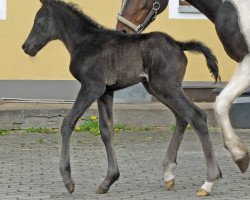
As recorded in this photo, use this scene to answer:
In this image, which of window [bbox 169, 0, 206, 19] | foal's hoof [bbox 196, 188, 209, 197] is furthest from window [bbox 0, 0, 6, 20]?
foal's hoof [bbox 196, 188, 209, 197]

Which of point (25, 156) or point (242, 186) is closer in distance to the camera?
point (242, 186)

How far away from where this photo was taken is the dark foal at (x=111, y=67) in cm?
821

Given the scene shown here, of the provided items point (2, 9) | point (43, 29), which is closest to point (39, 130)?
point (2, 9)

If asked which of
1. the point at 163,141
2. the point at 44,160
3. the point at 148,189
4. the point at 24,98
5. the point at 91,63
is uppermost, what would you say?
the point at 91,63

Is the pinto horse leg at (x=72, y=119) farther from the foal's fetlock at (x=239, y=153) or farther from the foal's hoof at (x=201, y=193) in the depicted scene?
the foal's fetlock at (x=239, y=153)

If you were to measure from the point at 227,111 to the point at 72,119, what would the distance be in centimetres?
137

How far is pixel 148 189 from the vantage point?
8.57 metres

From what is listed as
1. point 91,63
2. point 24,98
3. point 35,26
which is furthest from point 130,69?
point 24,98

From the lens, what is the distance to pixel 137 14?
341 inches

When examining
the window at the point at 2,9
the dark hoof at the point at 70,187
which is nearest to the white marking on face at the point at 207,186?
the dark hoof at the point at 70,187

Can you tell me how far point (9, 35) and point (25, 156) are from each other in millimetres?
4736

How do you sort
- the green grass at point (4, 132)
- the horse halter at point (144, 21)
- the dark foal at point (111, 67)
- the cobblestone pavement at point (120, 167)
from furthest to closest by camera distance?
the green grass at point (4, 132) < the horse halter at point (144, 21) < the cobblestone pavement at point (120, 167) < the dark foal at point (111, 67)

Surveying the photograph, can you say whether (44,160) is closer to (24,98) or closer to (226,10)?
(226,10)

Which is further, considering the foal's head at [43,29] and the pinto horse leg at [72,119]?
the foal's head at [43,29]
